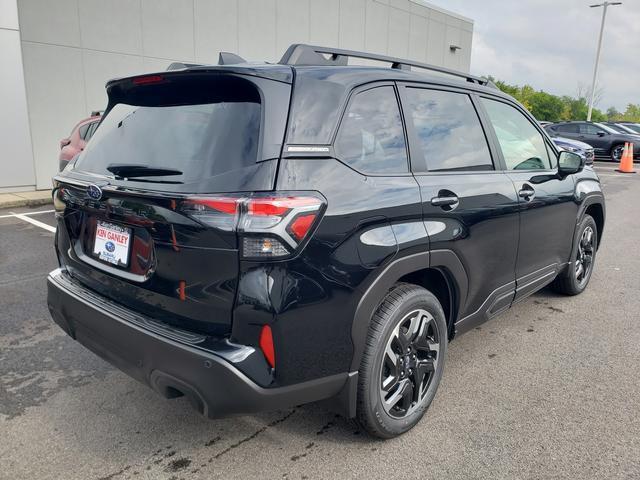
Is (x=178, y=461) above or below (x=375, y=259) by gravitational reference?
below

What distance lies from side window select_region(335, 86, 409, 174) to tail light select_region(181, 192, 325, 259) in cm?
44

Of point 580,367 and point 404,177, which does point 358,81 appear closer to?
point 404,177

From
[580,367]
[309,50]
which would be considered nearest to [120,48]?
[309,50]

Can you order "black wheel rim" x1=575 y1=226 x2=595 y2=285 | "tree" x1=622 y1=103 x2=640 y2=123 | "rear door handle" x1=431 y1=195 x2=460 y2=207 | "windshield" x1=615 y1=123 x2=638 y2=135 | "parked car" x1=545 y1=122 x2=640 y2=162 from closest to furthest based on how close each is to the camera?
"rear door handle" x1=431 y1=195 x2=460 y2=207
"black wheel rim" x1=575 y1=226 x2=595 y2=285
"parked car" x1=545 y1=122 x2=640 y2=162
"windshield" x1=615 y1=123 x2=638 y2=135
"tree" x1=622 y1=103 x2=640 y2=123

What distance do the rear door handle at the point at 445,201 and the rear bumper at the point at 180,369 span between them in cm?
101

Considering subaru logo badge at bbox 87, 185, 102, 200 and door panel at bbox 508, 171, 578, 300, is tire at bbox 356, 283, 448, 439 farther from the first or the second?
subaru logo badge at bbox 87, 185, 102, 200

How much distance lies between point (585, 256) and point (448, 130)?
2.66 m

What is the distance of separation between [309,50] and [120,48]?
433 inches

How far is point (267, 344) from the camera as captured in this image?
2.06m

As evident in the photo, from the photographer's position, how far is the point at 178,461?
2484 mm

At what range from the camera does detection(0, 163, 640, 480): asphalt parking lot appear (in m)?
2.45

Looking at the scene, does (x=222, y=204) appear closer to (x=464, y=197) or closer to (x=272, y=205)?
(x=272, y=205)

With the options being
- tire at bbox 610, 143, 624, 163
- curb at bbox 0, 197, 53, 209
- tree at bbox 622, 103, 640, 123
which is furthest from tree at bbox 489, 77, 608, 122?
curb at bbox 0, 197, 53, 209

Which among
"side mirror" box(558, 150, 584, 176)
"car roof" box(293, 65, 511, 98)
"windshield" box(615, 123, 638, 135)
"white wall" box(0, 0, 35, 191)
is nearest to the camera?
"car roof" box(293, 65, 511, 98)
